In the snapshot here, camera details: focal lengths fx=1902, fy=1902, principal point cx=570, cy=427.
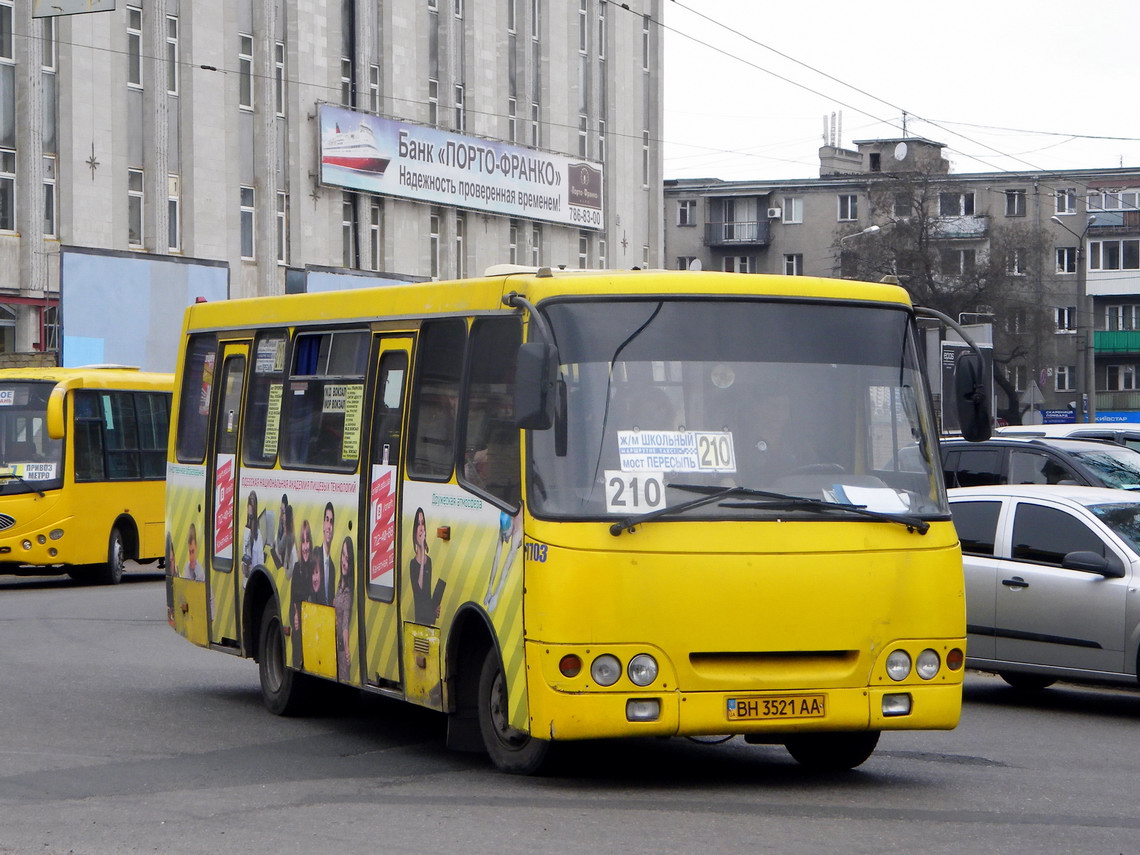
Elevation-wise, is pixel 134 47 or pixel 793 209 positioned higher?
pixel 793 209

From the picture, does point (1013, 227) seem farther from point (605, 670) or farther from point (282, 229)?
point (605, 670)

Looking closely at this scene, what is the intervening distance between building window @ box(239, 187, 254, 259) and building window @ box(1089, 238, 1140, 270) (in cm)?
6312

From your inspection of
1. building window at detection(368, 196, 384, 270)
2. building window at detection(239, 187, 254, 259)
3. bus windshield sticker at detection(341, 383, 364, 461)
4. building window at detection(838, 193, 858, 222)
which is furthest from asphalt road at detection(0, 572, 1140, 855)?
building window at detection(838, 193, 858, 222)

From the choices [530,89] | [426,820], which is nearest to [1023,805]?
[426,820]

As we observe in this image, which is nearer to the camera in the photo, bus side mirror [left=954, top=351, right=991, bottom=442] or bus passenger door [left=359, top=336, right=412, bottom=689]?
bus side mirror [left=954, top=351, right=991, bottom=442]

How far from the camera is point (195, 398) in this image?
44.1ft

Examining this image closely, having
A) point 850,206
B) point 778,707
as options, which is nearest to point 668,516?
point 778,707

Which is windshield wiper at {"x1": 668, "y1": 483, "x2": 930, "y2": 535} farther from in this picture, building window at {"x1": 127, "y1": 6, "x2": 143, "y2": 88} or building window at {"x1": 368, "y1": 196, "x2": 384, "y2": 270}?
building window at {"x1": 368, "y1": 196, "x2": 384, "y2": 270}

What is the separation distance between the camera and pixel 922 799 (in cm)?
877

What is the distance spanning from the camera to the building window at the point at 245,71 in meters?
47.5

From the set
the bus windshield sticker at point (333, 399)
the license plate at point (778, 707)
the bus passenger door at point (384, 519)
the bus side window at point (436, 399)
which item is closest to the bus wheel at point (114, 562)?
the bus windshield sticker at point (333, 399)

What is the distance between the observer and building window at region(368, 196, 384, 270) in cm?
5303

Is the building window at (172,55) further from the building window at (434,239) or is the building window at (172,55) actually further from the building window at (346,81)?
the building window at (434,239)

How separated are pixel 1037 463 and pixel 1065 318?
272ft
